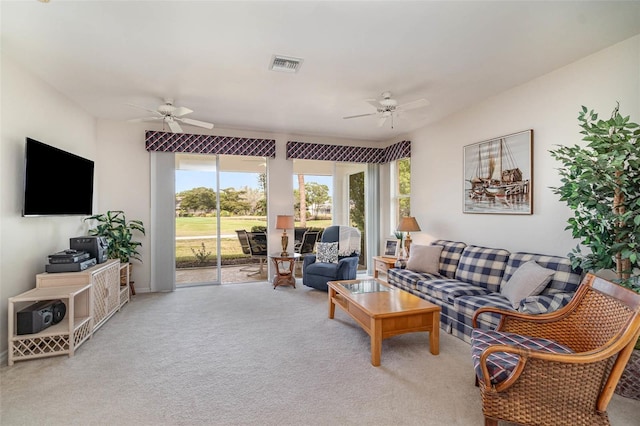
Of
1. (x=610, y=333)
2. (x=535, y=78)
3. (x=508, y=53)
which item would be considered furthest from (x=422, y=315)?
(x=535, y=78)

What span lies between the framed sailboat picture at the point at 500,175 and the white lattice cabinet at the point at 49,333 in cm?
456

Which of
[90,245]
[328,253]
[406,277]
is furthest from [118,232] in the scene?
[406,277]

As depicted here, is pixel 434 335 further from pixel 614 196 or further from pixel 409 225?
pixel 409 225

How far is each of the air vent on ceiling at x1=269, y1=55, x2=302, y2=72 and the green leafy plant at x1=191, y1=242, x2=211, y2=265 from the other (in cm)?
376

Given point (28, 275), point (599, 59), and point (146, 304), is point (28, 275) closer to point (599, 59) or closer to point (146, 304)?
point (146, 304)

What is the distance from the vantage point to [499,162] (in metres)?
3.80

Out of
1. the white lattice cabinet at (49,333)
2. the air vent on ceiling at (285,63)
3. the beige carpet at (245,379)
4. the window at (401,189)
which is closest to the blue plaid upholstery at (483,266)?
the beige carpet at (245,379)

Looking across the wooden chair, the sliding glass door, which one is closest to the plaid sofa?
the wooden chair

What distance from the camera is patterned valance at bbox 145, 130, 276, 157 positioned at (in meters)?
4.88

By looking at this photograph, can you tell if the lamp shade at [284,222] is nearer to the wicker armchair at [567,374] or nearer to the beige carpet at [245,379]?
the beige carpet at [245,379]

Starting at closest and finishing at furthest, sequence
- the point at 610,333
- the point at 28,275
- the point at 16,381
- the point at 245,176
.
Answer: the point at 610,333 → the point at 16,381 → the point at 28,275 → the point at 245,176

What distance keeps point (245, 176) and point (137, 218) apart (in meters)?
2.09

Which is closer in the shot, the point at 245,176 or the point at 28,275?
the point at 28,275

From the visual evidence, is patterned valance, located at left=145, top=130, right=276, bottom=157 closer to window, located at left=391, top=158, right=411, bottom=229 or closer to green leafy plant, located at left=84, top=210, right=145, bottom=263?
green leafy plant, located at left=84, top=210, right=145, bottom=263
